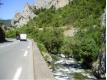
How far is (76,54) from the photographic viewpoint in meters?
39.8

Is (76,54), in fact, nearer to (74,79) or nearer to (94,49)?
(94,49)

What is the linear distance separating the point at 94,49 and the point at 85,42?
201cm

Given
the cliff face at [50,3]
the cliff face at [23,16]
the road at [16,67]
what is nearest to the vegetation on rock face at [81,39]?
the road at [16,67]

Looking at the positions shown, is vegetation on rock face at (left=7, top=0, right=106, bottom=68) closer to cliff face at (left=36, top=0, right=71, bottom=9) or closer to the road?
the road

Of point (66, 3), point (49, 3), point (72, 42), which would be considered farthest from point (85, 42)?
point (49, 3)

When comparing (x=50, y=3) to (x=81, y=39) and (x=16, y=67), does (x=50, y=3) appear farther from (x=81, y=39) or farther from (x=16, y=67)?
(x=16, y=67)

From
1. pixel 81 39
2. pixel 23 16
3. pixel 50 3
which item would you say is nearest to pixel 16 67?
pixel 81 39

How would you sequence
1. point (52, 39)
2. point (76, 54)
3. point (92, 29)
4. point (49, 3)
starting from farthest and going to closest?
point (49, 3) → point (52, 39) → point (92, 29) → point (76, 54)

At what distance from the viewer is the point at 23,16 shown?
17700 centimetres

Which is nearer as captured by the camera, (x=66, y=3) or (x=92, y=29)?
(x=92, y=29)

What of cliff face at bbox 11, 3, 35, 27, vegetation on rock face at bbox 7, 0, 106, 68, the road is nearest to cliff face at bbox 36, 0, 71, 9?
cliff face at bbox 11, 3, 35, 27

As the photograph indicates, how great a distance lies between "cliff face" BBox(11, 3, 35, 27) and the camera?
165 m

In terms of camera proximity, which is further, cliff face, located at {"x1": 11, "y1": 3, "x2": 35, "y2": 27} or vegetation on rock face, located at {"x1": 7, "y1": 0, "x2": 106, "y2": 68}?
cliff face, located at {"x1": 11, "y1": 3, "x2": 35, "y2": 27}

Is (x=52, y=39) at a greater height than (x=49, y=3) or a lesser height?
lesser
